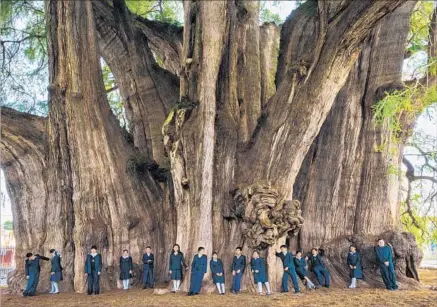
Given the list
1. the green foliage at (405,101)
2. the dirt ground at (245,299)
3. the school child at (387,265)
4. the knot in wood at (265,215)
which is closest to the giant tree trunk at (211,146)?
the knot in wood at (265,215)

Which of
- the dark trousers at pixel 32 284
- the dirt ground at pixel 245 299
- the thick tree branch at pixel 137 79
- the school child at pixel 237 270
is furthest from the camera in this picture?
the thick tree branch at pixel 137 79

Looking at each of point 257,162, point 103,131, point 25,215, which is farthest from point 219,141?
point 25,215

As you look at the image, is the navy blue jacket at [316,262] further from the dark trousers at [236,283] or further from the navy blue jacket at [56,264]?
the navy blue jacket at [56,264]

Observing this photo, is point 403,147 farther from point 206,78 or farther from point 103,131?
point 103,131

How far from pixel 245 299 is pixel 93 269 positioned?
252cm

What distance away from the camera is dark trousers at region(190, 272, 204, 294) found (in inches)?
266

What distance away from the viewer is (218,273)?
6.83 meters

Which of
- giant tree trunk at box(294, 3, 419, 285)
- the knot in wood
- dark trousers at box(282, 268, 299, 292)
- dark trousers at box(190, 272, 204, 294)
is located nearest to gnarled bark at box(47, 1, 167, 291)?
dark trousers at box(190, 272, 204, 294)

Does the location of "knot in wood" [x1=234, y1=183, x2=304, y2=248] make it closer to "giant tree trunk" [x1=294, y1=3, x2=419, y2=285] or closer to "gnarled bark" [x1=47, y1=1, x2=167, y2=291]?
"giant tree trunk" [x1=294, y1=3, x2=419, y2=285]

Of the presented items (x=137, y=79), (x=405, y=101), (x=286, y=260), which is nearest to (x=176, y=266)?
(x=286, y=260)

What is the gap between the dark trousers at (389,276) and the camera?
7.27 metres

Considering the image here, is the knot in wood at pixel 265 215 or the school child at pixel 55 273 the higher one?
the knot in wood at pixel 265 215

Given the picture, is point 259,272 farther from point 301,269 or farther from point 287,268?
point 301,269

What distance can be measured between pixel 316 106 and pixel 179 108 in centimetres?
217
